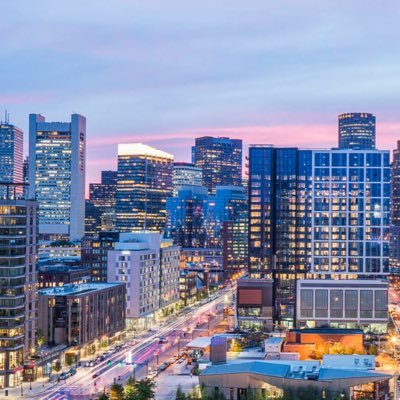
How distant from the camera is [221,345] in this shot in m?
120

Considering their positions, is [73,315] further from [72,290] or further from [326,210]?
[326,210]

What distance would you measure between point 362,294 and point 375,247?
19.5 meters

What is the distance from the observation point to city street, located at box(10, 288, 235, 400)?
114875mm

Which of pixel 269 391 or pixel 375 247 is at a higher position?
pixel 375 247

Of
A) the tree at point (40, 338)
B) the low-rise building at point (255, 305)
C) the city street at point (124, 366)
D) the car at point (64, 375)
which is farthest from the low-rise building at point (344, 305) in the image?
the car at point (64, 375)

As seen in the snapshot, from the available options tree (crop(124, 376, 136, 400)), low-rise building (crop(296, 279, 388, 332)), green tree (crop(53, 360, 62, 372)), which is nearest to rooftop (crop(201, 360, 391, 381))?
tree (crop(124, 376, 136, 400))

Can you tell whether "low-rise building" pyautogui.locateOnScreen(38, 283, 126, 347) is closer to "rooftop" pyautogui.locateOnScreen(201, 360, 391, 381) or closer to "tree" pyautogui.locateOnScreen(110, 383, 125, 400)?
"tree" pyautogui.locateOnScreen(110, 383, 125, 400)

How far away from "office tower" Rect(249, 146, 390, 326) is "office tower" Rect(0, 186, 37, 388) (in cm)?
7904

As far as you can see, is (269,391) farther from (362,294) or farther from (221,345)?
(362,294)

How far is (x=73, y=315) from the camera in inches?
5581

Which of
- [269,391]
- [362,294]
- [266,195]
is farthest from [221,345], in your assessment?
[266,195]

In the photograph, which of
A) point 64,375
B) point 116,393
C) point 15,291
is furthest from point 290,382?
point 15,291

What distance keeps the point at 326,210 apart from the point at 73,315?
79039mm

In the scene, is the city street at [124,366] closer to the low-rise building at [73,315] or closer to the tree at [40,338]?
the low-rise building at [73,315]
